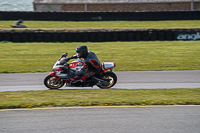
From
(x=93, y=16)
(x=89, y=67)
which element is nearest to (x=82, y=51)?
(x=89, y=67)

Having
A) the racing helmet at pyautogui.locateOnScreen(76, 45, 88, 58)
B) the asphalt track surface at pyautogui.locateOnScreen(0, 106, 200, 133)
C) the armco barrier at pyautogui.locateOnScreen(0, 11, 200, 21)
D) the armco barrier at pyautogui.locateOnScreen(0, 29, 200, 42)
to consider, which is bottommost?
the asphalt track surface at pyautogui.locateOnScreen(0, 106, 200, 133)

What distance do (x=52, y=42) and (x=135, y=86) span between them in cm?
1327

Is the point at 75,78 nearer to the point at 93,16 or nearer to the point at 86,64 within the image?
the point at 86,64

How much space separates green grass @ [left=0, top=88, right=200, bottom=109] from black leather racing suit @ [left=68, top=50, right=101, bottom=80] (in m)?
0.78

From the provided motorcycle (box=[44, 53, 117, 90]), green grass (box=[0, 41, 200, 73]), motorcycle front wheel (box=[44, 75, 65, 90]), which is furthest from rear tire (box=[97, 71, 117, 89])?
green grass (box=[0, 41, 200, 73])

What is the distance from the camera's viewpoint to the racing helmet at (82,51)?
9.98 m

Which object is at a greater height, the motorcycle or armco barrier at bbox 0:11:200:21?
armco barrier at bbox 0:11:200:21

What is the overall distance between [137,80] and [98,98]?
3.60 m

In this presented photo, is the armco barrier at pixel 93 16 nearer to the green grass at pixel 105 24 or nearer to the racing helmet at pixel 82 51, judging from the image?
the green grass at pixel 105 24

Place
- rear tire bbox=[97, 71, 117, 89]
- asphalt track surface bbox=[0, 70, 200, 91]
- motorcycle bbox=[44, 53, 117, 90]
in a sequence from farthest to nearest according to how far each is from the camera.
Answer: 1. asphalt track surface bbox=[0, 70, 200, 91]
2. rear tire bbox=[97, 71, 117, 89]
3. motorcycle bbox=[44, 53, 117, 90]

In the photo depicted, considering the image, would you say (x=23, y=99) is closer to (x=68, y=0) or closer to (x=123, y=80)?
(x=123, y=80)

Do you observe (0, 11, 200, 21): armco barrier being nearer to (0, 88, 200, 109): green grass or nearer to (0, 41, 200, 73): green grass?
(0, 41, 200, 73): green grass

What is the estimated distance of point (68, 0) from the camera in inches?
1741

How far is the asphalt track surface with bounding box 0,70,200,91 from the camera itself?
10.8 metres
